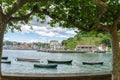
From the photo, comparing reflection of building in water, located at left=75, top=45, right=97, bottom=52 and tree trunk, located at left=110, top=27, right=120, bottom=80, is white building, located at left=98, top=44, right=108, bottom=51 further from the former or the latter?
Result: tree trunk, located at left=110, top=27, right=120, bottom=80

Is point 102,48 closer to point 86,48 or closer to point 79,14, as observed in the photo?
point 86,48

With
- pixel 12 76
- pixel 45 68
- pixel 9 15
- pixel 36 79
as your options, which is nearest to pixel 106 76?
pixel 36 79

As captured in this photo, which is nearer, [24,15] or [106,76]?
[24,15]

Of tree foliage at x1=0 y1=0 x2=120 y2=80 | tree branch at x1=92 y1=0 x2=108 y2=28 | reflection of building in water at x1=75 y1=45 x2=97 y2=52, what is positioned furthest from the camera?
reflection of building in water at x1=75 y1=45 x2=97 y2=52

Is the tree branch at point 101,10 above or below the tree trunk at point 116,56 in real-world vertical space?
above

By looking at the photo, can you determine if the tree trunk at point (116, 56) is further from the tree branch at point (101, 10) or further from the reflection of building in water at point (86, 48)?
the reflection of building in water at point (86, 48)

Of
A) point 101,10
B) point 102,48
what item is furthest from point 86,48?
point 101,10

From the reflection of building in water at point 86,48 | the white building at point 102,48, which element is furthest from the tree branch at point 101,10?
the white building at point 102,48

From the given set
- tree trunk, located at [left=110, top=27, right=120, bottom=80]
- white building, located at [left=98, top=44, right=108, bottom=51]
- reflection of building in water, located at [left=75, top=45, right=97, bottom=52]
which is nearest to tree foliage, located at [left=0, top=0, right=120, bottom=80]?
tree trunk, located at [left=110, top=27, right=120, bottom=80]

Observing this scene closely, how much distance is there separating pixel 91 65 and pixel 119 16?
45.8 metres

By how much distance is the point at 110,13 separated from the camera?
8.64 m

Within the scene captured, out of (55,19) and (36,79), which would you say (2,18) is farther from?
(36,79)

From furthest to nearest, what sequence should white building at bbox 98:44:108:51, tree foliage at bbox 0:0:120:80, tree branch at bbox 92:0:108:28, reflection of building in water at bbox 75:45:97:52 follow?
reflection of building in water at bbox 75:45:97:52 < white building at bbox 98:44:108:51 < tree foliage at bbox 0:0:120:80 < tree branch at bbox 92:0:108:28

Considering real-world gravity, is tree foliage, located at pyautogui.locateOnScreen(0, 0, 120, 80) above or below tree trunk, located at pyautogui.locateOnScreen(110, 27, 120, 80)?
above
